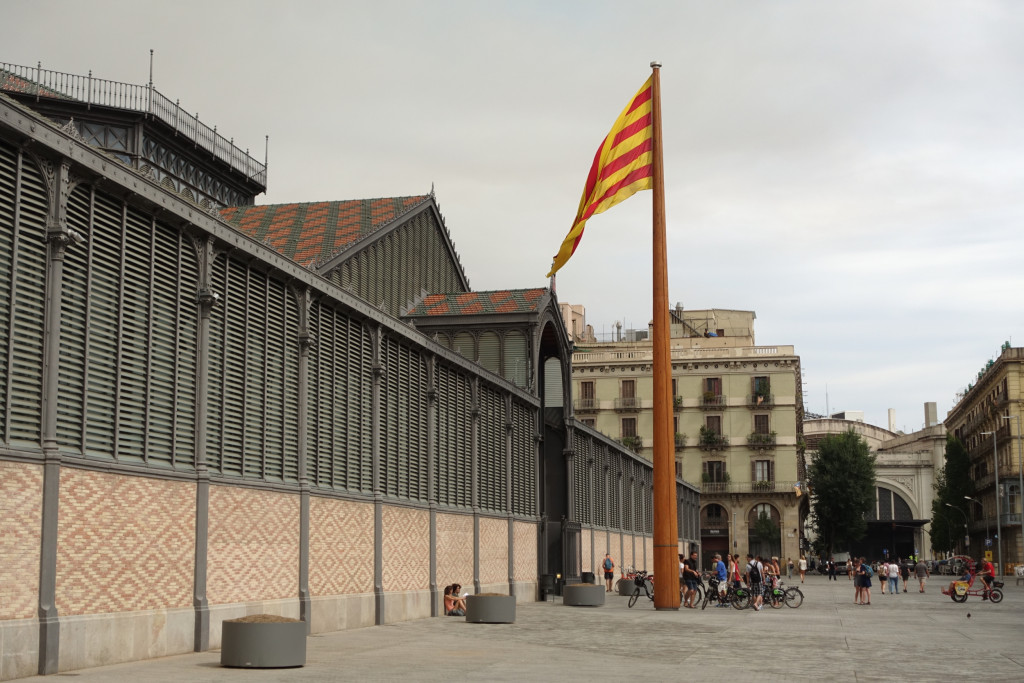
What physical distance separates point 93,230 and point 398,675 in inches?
315

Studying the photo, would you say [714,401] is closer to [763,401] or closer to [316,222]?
[763,401]

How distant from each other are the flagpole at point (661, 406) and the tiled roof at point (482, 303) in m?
11.3

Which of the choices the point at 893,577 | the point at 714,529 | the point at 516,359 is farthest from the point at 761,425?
the point at 516,359

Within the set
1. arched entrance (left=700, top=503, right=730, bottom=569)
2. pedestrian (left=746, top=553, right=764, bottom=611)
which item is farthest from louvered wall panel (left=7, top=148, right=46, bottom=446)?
arched entrance (left=700, top=503, right=730, bottom=569)

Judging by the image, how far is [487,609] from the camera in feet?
Result: 99.6

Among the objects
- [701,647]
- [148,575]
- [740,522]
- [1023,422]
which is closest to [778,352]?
[740,522]

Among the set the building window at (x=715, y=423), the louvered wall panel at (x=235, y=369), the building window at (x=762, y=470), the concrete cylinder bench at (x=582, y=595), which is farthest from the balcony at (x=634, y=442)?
the louvered wall panel at (x=235, y=369)

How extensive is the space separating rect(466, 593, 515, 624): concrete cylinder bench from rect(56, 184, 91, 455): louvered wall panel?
1454 centimetres

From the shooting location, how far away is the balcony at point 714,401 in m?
106

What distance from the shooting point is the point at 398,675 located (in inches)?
668

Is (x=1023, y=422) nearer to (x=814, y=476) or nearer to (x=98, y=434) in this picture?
(x=814, y=476)

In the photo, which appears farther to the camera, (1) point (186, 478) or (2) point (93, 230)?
(1) point (186, 478)

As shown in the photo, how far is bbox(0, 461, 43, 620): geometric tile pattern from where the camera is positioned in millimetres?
15672

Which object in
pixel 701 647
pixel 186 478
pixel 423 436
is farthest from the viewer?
pixel 423 436
